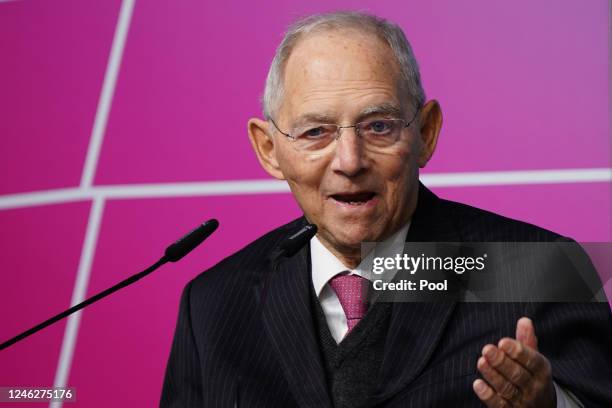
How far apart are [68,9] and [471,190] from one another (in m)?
1.45

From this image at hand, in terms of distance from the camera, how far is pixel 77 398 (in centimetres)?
340

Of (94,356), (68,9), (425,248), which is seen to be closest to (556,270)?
(425,248)

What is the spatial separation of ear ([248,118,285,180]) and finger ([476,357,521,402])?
0.83 m

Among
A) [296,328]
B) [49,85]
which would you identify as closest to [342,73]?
[296,328]

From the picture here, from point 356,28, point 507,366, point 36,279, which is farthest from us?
point 36,279

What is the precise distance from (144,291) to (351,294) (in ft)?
3.69

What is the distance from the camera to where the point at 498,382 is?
189cm

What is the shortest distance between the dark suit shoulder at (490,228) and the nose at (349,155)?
31cm

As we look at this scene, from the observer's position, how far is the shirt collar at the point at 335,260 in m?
2.44

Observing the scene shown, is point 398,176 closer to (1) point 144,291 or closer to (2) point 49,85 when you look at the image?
(1) point 144,291

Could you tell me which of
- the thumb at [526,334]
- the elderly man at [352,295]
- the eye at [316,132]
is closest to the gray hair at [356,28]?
the elderly man at [352,295]

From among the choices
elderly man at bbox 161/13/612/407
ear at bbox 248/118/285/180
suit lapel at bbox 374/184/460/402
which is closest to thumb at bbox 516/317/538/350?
elderly man at bbox 161/13/612/407

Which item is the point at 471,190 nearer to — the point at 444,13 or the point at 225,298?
the point at 444,13

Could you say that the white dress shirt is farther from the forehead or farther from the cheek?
the forehead
